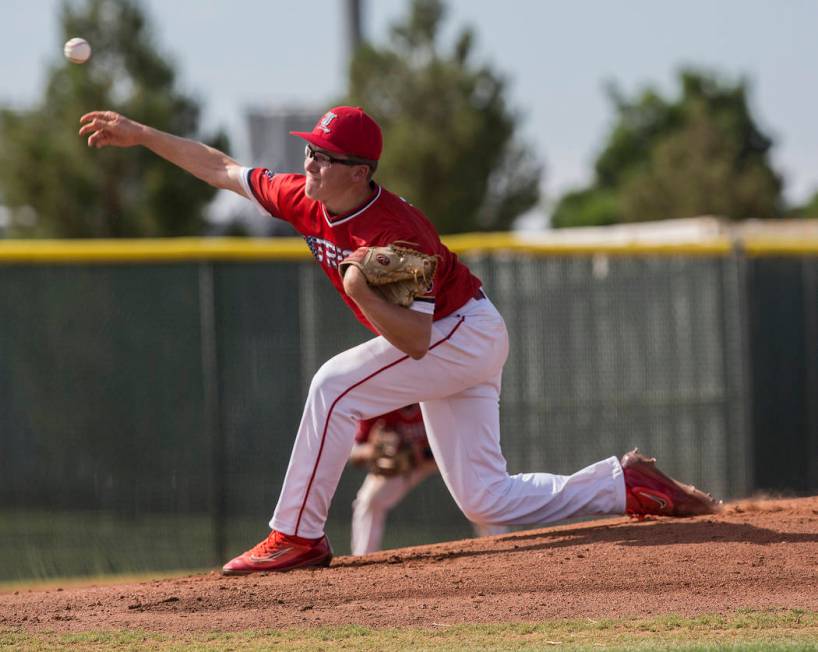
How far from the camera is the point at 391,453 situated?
341 inches

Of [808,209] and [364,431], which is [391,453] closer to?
[364,431]

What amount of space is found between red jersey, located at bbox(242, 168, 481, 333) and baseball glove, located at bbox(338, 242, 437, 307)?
6cm

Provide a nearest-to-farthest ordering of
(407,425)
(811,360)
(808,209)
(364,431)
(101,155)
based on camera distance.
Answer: (407,425), (364,431), (811,360), (101,155), (808,209)

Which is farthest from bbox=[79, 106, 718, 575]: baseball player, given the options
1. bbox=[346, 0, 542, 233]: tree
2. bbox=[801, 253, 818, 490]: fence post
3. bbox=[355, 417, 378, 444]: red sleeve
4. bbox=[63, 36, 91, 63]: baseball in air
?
bbox=[346, 0, 542, 233]: tree

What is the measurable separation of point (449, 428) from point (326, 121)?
4.17 feet

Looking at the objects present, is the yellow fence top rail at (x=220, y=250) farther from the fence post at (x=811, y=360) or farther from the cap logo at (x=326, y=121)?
the cap logo at (x=326, y=121)

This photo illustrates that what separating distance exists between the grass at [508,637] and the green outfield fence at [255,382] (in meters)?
4.72

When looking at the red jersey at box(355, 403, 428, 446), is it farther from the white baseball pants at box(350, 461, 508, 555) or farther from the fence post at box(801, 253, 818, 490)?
the fence post at box(801, 253, 818, 490)

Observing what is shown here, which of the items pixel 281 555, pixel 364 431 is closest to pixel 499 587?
pixel 281 555

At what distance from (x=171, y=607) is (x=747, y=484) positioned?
20.9ft

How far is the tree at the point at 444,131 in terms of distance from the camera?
19.2 m

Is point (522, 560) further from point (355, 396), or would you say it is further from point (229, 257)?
point (229, 257)

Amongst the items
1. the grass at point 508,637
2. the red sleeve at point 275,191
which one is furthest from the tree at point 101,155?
the grass at point 508,637

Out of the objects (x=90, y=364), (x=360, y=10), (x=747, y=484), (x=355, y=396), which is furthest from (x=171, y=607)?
(x=360, y=10)
